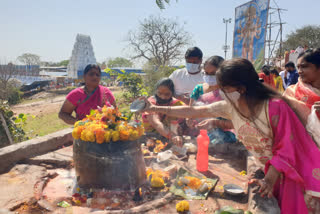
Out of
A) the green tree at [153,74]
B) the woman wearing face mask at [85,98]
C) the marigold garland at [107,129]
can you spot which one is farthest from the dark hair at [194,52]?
the green tree at [153,74]

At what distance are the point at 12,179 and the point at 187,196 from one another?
8.43 feet

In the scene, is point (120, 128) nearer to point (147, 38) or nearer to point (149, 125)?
Answer: point (149, 125)

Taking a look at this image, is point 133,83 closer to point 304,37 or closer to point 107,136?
point 107,136

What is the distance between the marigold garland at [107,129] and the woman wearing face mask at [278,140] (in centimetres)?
136

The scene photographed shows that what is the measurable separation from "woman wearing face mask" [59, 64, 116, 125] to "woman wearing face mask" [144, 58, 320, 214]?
2638 millimetres

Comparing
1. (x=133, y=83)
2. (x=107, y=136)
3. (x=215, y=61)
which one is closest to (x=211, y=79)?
(x=215, y=61)

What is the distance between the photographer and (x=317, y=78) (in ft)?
8.23

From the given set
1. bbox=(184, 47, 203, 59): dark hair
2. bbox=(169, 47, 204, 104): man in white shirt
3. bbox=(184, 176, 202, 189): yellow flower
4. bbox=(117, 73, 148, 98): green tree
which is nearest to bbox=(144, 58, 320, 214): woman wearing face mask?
bbox=(184, 176, 202, 189): yellow flower

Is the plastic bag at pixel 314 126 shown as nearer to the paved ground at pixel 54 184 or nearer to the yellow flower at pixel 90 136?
the paved ground at pixel 54 184

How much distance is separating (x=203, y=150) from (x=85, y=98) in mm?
2275

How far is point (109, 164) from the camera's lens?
112 inches

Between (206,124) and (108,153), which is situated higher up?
(206,124)

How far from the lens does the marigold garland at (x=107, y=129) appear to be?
2770mm

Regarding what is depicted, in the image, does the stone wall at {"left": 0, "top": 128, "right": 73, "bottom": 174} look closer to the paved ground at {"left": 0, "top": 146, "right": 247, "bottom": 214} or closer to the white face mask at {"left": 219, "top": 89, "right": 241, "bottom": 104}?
the paved ground at {"left": 0, "top": 146, "right": 247, "bottom": 214}
